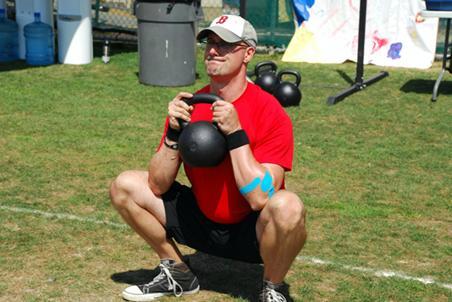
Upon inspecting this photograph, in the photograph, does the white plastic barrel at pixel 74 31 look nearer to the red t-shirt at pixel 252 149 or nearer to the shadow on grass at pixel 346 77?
the shadow on grass at pixel 346 77

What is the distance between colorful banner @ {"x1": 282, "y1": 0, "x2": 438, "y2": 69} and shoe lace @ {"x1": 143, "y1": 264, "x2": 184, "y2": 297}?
32.2 feet

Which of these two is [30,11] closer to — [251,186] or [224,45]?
[224,45]

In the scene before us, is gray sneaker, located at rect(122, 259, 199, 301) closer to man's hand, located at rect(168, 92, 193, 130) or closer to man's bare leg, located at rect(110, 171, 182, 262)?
man's bare leg, located at rect(110, 171, 182, 262)

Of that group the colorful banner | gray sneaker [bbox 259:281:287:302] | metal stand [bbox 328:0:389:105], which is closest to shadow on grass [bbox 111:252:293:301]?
gray sneaker [bbox 259:281:287:302]

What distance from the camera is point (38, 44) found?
13469 millimetres

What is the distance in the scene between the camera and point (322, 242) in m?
6.03

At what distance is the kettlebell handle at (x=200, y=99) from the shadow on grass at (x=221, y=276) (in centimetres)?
98

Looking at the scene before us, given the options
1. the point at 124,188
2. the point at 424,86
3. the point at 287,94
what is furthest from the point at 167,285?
the point at 424,86

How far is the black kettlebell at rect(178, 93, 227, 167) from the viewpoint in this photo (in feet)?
14.4

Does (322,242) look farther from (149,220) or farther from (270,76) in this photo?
(270,76)

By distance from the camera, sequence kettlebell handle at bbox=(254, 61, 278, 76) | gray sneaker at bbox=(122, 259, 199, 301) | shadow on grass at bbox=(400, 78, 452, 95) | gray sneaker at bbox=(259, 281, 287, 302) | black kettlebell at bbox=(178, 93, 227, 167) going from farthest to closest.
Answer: shadow on grass at bbox=(400, 78, 452, 95) < kettlebell handle at bbox=(254, 61, 278, 76) < gray sneaker at bbox=(122, 259, 199, 301) < gray sneaker at bbox=(259, 281, 287, 302) < black kettlebell at bbox=(178, 93, 227, 167)

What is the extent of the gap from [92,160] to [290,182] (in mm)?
1890

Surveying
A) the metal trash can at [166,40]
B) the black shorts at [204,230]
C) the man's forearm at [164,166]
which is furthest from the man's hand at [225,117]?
the metal trash can at [166,40]

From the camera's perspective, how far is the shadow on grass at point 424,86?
1198cm
